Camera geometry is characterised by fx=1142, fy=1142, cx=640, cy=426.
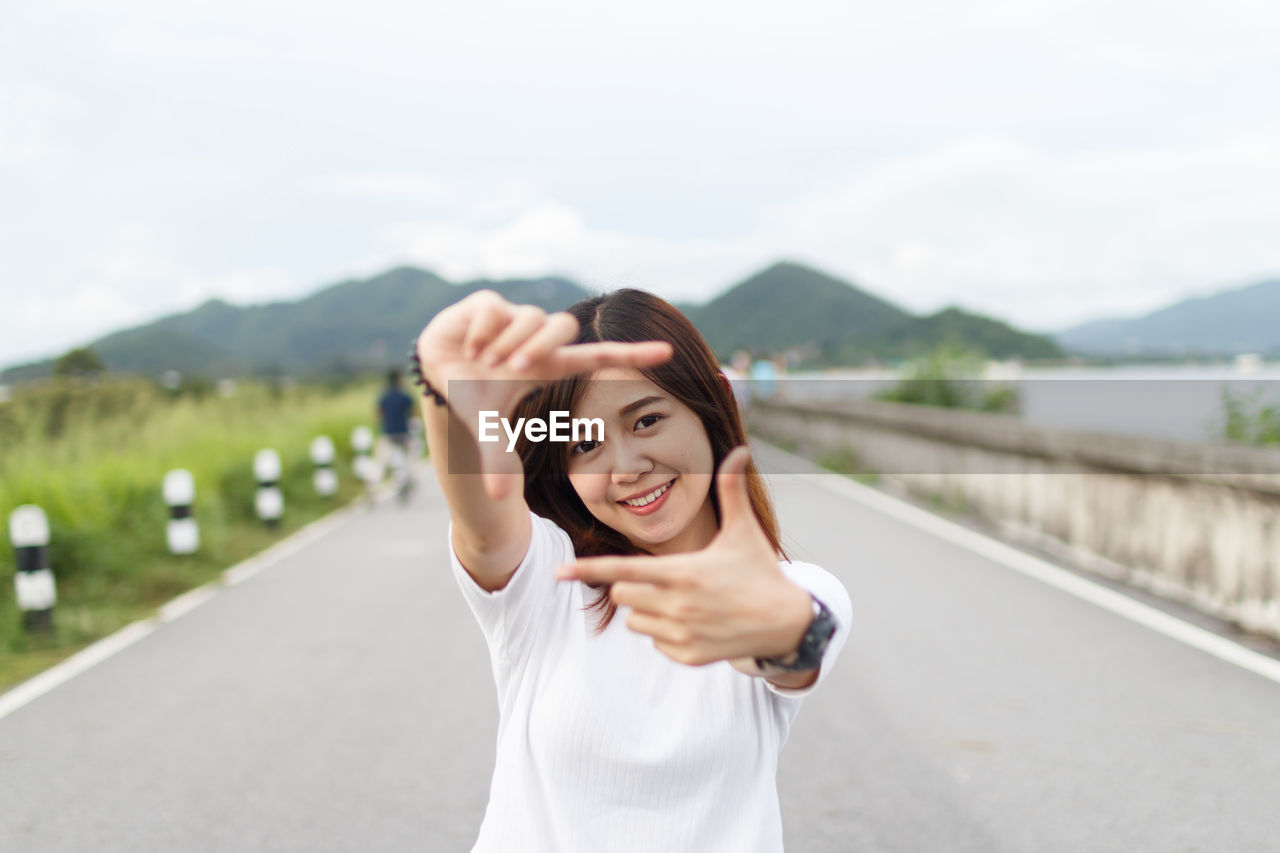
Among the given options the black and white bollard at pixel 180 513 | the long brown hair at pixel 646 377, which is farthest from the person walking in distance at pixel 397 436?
the long brown hair at pixel 646 377

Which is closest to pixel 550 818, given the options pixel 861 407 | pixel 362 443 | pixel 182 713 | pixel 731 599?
pixel 731 599

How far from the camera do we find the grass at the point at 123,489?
27.6 ft

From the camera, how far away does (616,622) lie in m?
1.57

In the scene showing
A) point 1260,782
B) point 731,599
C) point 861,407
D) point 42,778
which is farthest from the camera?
point 861,407

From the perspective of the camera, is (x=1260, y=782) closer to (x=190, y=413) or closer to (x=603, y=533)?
(x=603, y=533)

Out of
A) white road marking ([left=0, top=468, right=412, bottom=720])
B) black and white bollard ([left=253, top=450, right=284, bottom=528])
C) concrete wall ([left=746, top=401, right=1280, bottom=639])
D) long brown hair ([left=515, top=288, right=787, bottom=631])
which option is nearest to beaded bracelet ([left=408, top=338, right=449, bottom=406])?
long brown hair ([left=515, top=288, right=787, bottom=631])

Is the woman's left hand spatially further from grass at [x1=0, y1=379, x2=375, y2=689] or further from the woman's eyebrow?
grass at [x1=0, y1=379, x2=375, y2=689]

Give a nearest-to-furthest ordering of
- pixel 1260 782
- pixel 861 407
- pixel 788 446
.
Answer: pixel 1260 782 → pixel 861 407 → pixel 788 446

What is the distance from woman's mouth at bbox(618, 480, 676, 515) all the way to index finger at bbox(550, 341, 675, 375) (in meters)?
0.43

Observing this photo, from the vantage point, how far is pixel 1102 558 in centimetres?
891

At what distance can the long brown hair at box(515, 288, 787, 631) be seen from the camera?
1.48 m

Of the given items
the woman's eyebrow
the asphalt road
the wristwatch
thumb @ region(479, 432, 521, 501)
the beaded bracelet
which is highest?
the beaded bracelet

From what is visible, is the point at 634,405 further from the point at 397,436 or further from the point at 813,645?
the point at 397,436

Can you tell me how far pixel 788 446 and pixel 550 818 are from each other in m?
21.2
